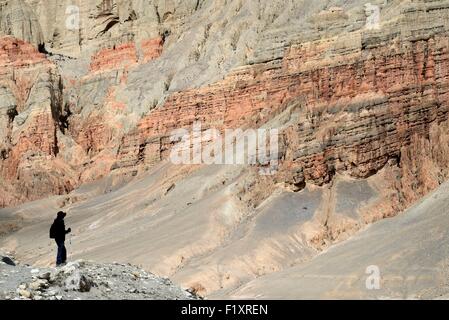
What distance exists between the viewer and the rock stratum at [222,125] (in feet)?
160

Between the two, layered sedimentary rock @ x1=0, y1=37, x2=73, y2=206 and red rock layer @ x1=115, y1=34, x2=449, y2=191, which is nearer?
red rock layer @ x1=115, y1=34, x2=449, y2=191

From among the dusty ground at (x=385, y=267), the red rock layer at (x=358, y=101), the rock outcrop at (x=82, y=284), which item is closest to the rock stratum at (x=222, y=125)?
the red rock layer at (x=358, y=101)

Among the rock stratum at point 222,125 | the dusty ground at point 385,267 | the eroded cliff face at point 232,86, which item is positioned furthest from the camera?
the eroded cliff face at point 232,86

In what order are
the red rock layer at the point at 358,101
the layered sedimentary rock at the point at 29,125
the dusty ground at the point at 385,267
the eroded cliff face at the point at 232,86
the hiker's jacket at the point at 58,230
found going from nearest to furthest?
the hiker's jacket at the point at 58,230 → the dusty ground at the point at 385,267 → the red rock layer at the point at 358,101 → the eroded cliff face at the point at 232,86 → the layered sedimentary rock at the point at 29,125

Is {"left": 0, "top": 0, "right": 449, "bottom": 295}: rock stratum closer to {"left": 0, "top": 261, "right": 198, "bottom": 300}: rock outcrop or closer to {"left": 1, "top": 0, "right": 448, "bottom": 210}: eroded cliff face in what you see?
{"left": 1, "top": 0, "right": 448, "bottom": 210}: eroded cliff face

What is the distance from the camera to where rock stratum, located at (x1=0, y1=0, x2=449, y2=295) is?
48.8 m

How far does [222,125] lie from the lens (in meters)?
71.5

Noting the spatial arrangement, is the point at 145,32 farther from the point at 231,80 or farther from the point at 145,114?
the point at 231,80

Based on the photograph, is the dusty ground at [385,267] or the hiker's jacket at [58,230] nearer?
the hiker's jacket at [58,230]

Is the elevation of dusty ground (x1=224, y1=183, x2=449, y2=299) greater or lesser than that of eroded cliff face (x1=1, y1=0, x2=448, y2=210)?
lesser

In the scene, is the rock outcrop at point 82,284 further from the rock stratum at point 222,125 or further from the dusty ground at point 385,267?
the rock stratum at point 222,125

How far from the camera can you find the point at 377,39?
5675cm

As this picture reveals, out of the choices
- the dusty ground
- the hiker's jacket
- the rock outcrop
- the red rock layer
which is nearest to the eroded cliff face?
the red rock layer
